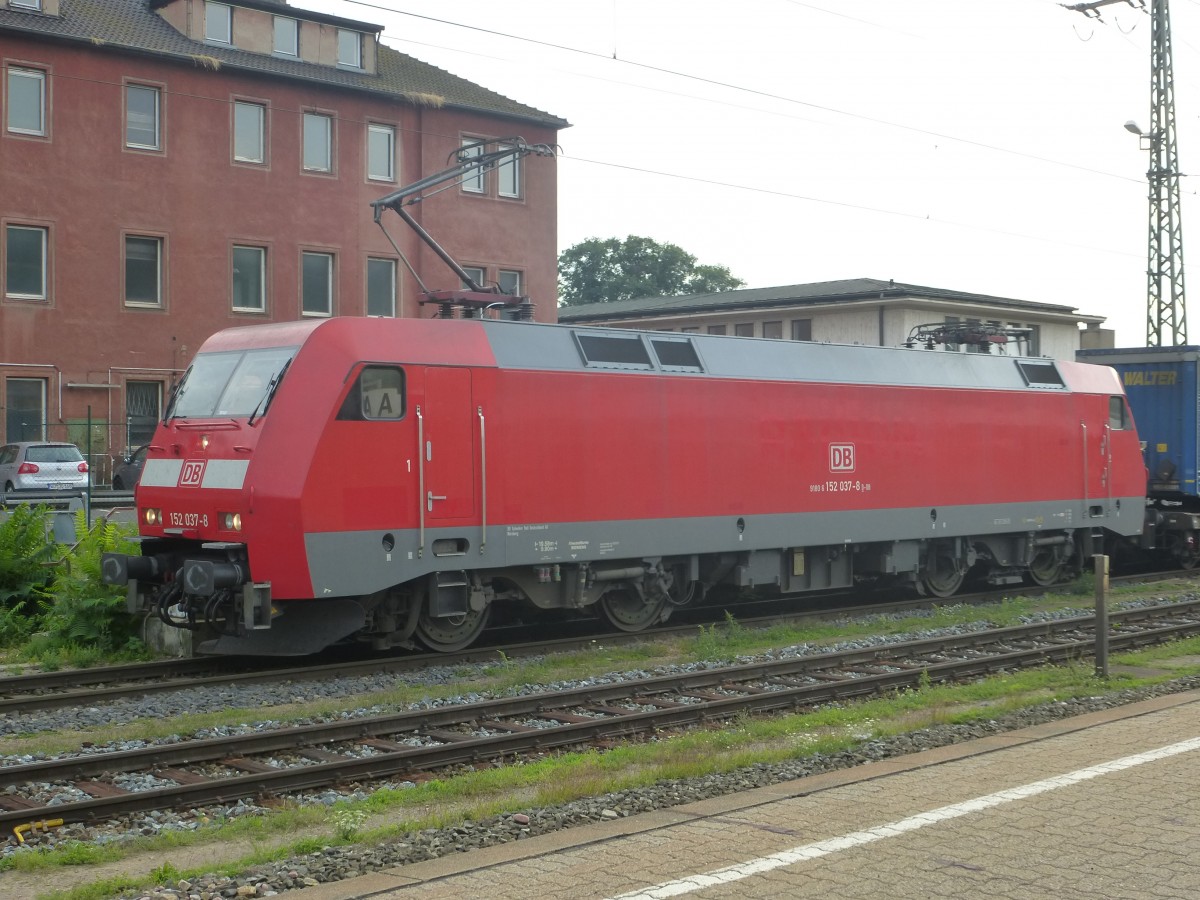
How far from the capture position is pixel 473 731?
10.1 meters

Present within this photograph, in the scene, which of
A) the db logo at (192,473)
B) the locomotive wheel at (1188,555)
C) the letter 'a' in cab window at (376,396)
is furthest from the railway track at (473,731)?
the locomotive wheel at (1188,555)

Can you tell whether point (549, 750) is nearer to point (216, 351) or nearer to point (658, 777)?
point (658, 777)

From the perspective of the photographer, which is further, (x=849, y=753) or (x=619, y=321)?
(x=619, y=321)

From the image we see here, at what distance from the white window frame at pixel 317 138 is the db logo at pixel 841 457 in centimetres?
2190

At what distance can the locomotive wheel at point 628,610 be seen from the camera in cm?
1546

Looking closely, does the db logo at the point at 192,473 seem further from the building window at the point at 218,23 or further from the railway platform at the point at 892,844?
the building window at the point at 218,23

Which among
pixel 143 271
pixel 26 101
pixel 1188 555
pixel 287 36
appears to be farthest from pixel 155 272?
pixel 1188 555

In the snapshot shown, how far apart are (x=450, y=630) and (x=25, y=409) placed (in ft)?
69.8

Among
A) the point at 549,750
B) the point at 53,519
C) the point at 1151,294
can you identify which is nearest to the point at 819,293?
the point at 1151,294

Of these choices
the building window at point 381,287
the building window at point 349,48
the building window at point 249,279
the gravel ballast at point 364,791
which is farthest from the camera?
the building window at point 349,48

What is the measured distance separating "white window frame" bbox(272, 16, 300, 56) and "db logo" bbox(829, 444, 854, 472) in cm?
2392

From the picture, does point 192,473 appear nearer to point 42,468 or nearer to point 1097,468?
point 1097,468

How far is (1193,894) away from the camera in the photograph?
5621 millimetres

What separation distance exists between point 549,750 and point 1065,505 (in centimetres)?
1323
